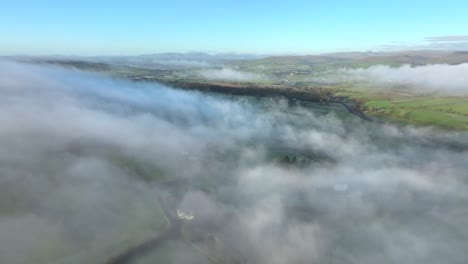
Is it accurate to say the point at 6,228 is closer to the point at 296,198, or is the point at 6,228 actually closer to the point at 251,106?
the point at 296,198

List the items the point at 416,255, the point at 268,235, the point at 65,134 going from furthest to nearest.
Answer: the point at 65,134
the point at 268,235
the point at 416,255

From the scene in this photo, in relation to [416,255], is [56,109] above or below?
above

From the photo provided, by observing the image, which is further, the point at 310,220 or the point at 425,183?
the point at 425,183

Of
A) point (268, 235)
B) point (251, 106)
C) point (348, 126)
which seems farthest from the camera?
point (251, 106)

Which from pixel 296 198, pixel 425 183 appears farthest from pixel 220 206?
pixel 425 183

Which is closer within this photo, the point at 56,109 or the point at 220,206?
the point at 220,206

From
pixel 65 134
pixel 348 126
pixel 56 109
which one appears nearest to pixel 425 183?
pixel 348 126

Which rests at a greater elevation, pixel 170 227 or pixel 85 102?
pixel 85 102

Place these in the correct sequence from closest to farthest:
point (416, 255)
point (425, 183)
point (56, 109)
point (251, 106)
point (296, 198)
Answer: point (416, 255)
point (296, 198)
point (425, 183)
point (56, 109)
point (251, 106)

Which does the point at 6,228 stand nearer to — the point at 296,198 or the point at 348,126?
the point at 296,198
